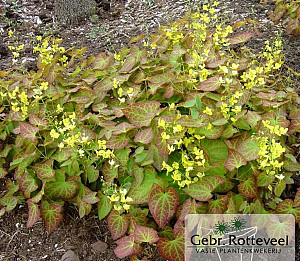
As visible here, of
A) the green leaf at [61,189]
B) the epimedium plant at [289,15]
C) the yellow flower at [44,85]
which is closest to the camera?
the green leaf at [61,189]

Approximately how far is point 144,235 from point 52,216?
564mm

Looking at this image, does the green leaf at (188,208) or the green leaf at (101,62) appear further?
the green leaf at (101,62)

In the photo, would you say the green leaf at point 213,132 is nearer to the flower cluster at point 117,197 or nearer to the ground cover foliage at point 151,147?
the ground cover foliage at point 151,147

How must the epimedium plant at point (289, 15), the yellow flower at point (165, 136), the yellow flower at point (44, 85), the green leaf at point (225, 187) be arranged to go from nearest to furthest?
the yellow flower at point (165, 136), the green leaf at point (225, 187), the yellow flower at point (44, 85), the epimedium plant at point (289, 15)

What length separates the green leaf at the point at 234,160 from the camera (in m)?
1.98

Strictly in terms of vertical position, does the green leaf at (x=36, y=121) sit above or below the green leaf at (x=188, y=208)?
above

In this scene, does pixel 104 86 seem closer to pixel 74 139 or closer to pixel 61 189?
pixel 74 139

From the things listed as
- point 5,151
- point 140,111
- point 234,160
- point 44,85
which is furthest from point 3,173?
point 234,160

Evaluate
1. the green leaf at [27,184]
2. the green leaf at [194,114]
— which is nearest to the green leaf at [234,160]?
the green leaf at [194,114]

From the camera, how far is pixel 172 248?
1.90 m

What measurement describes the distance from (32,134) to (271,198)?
136 cm

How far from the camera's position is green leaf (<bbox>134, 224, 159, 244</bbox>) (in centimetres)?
189

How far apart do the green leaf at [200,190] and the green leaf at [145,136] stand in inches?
12.7

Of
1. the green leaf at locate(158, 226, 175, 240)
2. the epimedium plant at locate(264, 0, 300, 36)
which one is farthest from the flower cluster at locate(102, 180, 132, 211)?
the epimedium plant at locate(264, 0, 300, 36)
